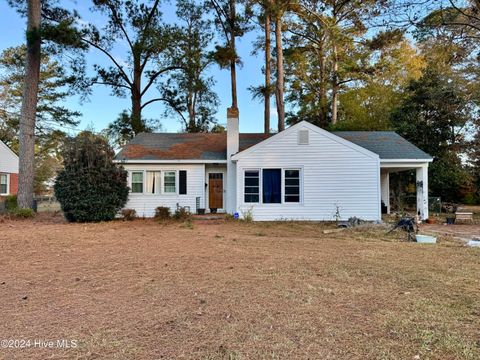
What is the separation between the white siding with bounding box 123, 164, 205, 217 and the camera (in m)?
14.8

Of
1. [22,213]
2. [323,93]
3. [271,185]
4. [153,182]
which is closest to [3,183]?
[22,213]

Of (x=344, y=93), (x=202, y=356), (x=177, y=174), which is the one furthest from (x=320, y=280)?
(x=344, y=93)

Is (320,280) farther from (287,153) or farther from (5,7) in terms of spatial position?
(5,7)

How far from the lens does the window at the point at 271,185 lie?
44.4ft

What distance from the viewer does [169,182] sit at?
49.4 feet

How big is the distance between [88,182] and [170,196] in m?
3.56

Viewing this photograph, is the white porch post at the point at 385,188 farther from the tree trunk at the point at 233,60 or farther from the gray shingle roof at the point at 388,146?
the tree trunk at the point at 233,60

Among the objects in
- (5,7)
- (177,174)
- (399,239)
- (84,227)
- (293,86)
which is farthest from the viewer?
(293,86)

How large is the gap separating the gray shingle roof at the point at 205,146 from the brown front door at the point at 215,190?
1.04 m

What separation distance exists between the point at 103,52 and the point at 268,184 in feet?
54.7

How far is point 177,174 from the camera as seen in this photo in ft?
49.2

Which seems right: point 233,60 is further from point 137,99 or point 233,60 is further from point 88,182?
point 88,182

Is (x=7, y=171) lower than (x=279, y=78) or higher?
lower

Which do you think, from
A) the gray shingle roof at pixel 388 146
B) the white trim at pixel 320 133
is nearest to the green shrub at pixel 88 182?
the white trim at pixel 320 133
